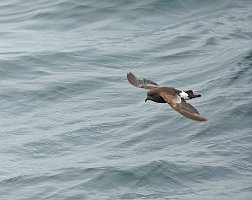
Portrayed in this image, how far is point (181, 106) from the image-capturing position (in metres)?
11.8

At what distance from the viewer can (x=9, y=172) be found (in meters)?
13.9

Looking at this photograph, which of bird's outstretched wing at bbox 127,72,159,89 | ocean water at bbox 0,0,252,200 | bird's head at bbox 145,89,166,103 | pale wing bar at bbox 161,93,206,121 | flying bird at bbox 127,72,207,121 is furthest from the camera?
ocean water at bbox 0,0,252,200

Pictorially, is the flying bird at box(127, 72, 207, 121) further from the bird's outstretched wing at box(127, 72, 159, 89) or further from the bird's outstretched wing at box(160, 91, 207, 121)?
the bird's outstretched wing at box(127, 72, 159, 89)

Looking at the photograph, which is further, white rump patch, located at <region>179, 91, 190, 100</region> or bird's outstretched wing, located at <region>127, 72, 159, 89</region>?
bird's outstretched wing, located at <region>127, 72, 159, 89</region>

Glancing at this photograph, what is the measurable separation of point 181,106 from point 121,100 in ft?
16.3

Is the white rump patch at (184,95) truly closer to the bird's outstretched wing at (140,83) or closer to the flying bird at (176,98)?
the flying bird at (176,98)

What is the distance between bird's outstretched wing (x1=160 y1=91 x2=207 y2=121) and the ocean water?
4.56 ft

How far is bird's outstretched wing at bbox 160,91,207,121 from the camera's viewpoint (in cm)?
1151

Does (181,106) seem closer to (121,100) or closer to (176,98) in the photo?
(176,98)

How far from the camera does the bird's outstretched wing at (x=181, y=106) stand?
11.5 meters

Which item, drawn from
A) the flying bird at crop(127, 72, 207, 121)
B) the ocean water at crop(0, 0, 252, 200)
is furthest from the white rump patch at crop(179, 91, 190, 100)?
the ocean water at crop(0, 0, 252, 200)

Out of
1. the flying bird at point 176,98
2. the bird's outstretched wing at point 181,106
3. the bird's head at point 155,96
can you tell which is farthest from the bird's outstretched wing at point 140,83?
the bird's outstretched wing at point 181,106

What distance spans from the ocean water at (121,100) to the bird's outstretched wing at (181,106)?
139 centimetres

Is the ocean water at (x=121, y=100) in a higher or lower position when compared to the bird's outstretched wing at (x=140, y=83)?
lower
